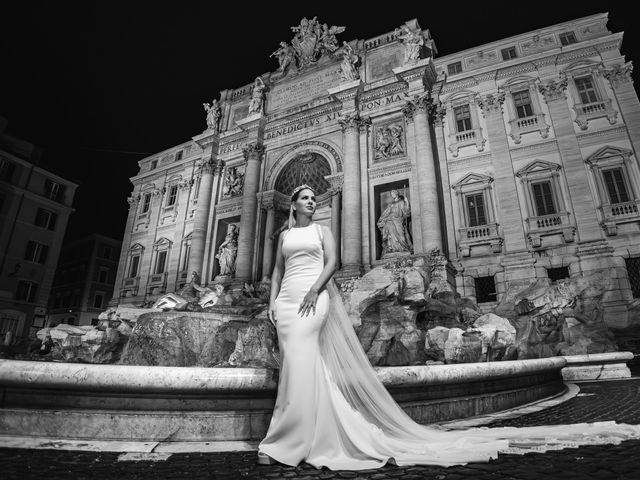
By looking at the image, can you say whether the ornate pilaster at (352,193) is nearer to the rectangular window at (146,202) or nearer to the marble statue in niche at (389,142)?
the marble statue in niche at (389,142)

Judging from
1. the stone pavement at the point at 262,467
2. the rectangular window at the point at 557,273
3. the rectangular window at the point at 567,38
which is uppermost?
the rectangular window at the point at 567,38

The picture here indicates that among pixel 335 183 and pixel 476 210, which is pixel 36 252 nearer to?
pixel 335 183

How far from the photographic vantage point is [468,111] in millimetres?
20031

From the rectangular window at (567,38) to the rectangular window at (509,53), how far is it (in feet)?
7.51

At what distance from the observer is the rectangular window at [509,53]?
65.4 feet

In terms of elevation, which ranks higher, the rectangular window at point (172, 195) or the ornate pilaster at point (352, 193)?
the rectangular window at point (172, 195)

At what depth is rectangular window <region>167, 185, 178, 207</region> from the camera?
2980cm

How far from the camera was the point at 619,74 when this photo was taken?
17094 mm

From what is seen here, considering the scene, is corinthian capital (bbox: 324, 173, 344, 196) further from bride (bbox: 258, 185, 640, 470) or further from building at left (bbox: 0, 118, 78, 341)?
building at left (bbox: 0, 118, 78, 341)

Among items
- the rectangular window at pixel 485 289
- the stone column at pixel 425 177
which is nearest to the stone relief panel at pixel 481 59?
the stone column at pixel 425 177

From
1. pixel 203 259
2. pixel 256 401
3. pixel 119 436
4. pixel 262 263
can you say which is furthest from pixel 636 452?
pixel 203 259

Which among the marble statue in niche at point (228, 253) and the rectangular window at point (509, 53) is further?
the marble statue in niche at point (228, 253)

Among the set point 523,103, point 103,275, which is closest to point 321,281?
point 523,103

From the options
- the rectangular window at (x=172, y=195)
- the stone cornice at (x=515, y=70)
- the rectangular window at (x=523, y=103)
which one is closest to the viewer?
the rectangular window at (x=523, y=103)
